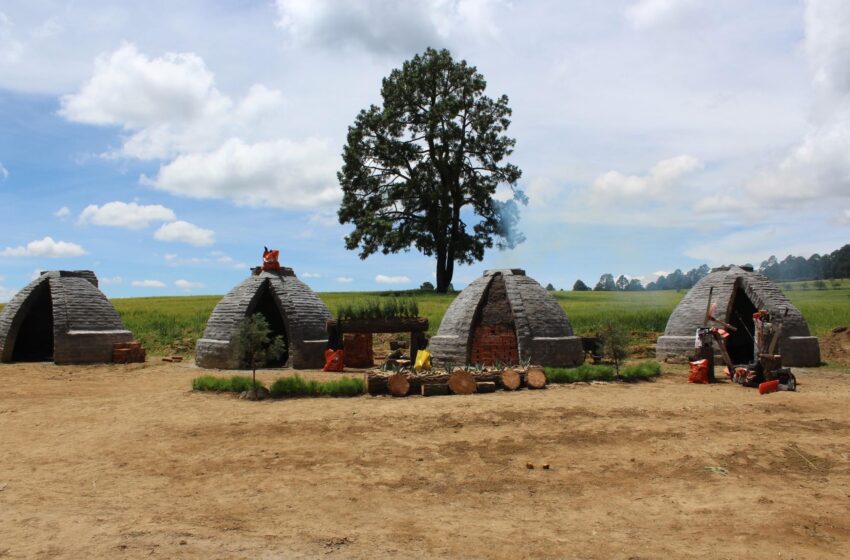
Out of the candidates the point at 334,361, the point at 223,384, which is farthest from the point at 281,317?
the point at 223,384

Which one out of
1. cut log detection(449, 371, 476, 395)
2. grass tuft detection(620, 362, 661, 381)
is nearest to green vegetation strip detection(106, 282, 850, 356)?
grass tuft detection(620, 362, 661, 381)

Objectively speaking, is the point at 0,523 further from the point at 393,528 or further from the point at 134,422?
the point at 134,422

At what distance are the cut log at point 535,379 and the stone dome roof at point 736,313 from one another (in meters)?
7.46

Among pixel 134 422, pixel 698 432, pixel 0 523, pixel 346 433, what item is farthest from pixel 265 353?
pixel 698 432

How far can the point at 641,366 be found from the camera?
53.4 ft

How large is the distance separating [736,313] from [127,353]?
65.4 ft

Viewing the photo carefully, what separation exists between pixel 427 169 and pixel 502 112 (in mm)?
5959

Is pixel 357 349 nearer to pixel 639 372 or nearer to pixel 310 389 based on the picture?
pixel 310 389

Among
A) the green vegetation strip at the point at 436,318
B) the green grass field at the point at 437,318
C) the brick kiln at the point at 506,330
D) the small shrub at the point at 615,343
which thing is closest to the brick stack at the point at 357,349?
the green vegetation strip at the point at 436,318

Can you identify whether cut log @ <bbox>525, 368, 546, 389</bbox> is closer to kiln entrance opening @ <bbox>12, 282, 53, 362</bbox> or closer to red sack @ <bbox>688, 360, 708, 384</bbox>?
red sack @ <bbox>688, 360, 708, 384</bbox>

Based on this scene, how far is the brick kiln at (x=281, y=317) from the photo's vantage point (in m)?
19.0

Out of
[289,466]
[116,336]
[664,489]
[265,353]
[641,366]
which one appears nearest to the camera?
[664,489]

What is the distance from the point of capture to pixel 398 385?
13.8 meters

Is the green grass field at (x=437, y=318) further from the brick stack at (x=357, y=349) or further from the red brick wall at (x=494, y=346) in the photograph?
the red brick wall at (x=494, y=346)
